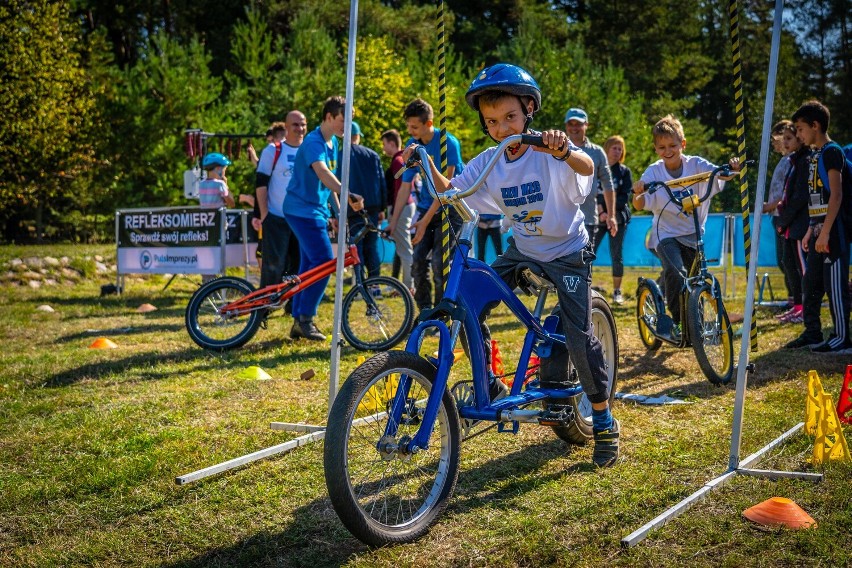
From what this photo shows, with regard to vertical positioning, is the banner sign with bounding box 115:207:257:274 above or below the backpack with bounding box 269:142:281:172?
below

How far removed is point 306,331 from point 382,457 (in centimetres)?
504

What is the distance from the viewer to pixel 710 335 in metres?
6.09

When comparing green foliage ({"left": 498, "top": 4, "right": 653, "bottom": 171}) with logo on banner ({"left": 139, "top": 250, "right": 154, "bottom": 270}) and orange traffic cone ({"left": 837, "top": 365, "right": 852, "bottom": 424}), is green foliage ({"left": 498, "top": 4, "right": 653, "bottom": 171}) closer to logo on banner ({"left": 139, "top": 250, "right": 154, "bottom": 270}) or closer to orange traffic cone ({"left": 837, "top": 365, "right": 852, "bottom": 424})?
logo on banner ({"left": 139, "top": 250, "right": 154, "bottom": 270})

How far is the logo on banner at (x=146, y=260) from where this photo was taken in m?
12.6

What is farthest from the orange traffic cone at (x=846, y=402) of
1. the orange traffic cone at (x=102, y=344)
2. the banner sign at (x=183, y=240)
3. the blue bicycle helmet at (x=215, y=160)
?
the blue bicycle helmet at (x=215, y=160)

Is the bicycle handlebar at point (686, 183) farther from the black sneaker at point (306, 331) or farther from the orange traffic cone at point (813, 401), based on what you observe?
the black sneaker at point (306, 331)

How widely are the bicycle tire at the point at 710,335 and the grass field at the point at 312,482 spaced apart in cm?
18

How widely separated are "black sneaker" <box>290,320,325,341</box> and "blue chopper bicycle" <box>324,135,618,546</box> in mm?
4252

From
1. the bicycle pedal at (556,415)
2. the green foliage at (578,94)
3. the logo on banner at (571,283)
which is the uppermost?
the green foliage at (578,94)

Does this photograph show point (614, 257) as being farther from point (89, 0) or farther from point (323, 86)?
point (89, 0)

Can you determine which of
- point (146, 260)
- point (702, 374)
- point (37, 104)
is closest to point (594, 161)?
point (702, 374)

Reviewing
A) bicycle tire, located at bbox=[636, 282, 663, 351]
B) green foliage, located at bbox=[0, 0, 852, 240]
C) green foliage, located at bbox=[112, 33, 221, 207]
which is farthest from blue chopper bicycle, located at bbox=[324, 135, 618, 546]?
green foliage, located at bbox=[112, 33, 221, 207]

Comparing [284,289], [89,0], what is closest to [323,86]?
[89,0]

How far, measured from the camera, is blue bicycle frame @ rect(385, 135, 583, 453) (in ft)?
10.9
